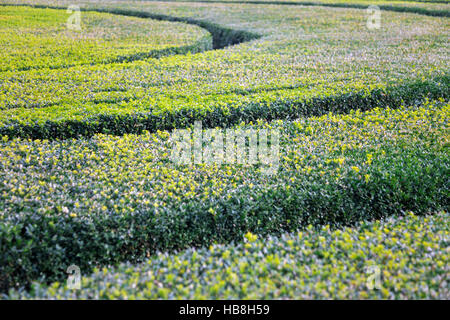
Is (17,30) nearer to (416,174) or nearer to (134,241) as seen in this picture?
(134,241)

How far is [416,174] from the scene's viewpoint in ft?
19.5

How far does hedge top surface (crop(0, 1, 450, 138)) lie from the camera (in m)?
7.75

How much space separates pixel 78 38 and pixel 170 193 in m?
12.3

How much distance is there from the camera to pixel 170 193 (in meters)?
5.23

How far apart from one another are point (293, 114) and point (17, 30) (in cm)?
1342

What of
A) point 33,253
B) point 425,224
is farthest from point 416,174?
point 33,253

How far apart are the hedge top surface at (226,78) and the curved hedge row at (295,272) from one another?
3973 mm
